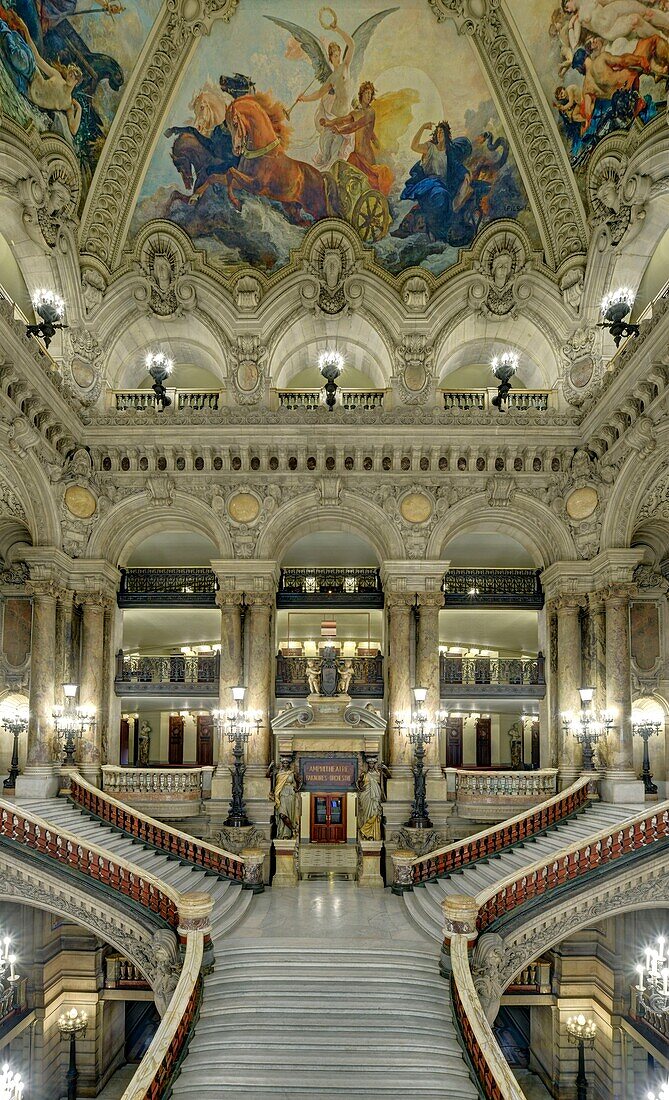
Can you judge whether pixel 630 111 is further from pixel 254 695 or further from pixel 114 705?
pixel 114 705

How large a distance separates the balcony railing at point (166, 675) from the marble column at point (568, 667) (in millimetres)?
8256

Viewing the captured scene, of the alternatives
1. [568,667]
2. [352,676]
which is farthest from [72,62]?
[568,667]

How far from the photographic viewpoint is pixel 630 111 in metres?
15.8

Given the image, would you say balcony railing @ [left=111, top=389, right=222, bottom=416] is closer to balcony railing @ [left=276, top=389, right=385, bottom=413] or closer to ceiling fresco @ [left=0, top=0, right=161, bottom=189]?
balcony railing @ [left=276, top=389, right=385, bottom=413]

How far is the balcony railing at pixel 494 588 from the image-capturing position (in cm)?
2000

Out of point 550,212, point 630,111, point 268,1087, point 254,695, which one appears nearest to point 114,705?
point 254,695

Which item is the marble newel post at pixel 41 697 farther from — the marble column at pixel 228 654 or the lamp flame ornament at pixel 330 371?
the lamp flame ornament at pixel 330 371

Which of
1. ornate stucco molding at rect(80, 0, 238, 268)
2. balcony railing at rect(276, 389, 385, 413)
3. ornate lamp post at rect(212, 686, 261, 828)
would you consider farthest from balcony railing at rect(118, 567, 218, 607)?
ornate stucco molding at rect(80, 0, 238, 268)

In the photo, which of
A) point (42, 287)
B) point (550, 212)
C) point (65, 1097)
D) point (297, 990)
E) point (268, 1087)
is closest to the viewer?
point (268, 1087)

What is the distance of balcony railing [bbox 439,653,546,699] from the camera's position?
19172mm

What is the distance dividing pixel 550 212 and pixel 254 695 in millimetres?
13441

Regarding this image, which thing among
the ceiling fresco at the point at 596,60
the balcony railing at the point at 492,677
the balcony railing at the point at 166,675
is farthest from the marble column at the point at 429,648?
the ceiling fresco at the point at 596,60

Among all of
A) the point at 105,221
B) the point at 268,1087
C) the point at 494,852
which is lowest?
the point at 268,1087

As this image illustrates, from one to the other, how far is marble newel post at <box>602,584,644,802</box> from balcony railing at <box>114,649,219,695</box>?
923 cm
